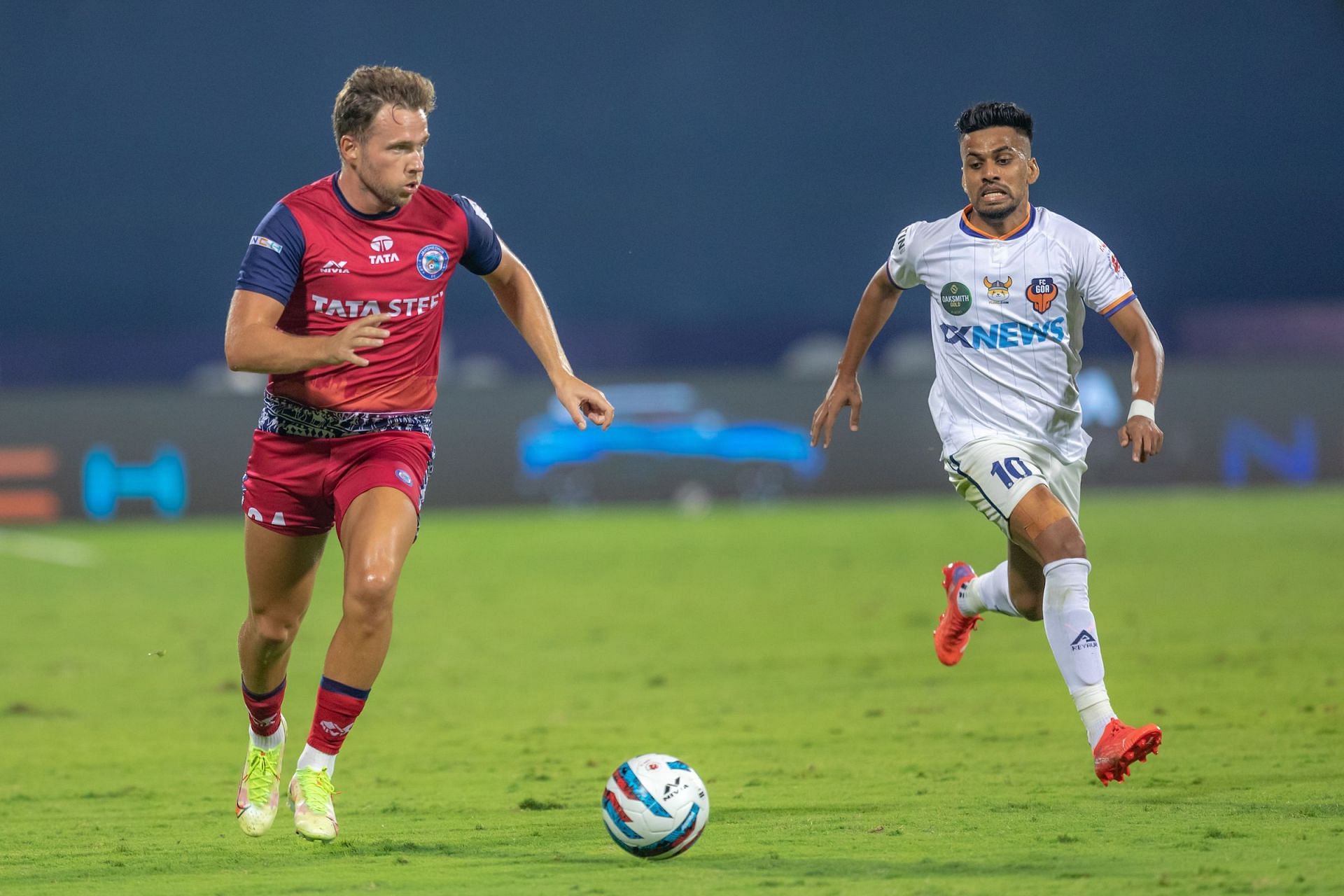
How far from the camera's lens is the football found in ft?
16.1

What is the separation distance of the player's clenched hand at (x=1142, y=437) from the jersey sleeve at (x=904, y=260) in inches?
41.8

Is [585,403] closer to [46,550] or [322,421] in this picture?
[322,421]

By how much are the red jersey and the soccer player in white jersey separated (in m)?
1.86

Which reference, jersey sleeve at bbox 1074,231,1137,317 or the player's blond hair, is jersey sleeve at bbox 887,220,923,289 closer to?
jersey sleeve at bbox 1074,231,1137,317

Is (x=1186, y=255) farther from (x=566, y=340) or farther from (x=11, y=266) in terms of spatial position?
(x=11, y=266)

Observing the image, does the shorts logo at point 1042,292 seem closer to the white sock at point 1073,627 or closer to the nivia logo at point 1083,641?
the white sock at point 1073,627

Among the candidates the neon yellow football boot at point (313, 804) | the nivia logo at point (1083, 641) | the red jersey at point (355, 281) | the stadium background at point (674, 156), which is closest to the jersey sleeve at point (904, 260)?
the nivia logo at point (1083, 641)

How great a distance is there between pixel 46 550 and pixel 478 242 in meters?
14.2

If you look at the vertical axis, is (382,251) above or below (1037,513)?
above

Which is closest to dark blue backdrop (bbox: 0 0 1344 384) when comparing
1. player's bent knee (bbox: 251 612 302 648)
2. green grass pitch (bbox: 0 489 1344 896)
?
green grass pitch (bbox: 0 489 1344 896)

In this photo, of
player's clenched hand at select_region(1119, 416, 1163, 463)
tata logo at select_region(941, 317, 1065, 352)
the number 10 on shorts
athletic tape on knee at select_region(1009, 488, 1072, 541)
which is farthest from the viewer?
tata logo at select_region(941, 317, 1065, 352)

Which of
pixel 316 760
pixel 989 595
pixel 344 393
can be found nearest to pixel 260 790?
pixel 316 760

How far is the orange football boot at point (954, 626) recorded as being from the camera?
7176 millimetres

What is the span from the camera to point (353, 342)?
4.97 meters
